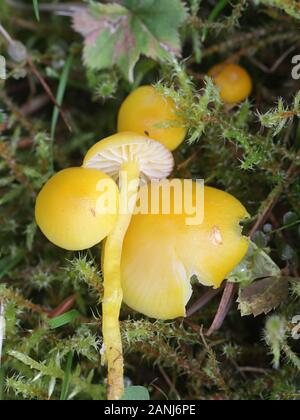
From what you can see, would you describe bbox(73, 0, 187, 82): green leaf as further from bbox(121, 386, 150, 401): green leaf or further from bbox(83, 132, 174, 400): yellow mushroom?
bbox(121, 386, 150, 401): green leaf

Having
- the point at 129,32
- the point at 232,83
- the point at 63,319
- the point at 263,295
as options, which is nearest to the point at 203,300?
the point at 263,295

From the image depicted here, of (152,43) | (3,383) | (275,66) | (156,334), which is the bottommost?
(3,383)

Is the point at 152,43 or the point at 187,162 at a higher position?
the point at 152,43

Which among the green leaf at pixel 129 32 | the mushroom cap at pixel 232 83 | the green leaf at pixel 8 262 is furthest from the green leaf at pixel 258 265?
the green leaf at pixel 8 262

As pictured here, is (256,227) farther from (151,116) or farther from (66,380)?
(66,380)

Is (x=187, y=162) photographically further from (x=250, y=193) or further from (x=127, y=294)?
(x=127, y=294)

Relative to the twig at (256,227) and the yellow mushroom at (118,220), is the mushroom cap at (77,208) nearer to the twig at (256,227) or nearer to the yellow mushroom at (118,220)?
the yellow mushroom at (118,220)
